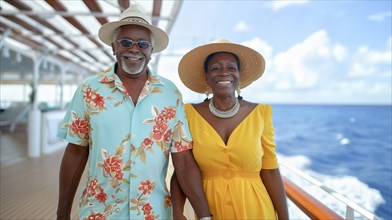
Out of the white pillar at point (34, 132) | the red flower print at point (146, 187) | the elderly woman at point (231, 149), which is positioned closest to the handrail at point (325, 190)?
the elderly woman at point (231, 149)

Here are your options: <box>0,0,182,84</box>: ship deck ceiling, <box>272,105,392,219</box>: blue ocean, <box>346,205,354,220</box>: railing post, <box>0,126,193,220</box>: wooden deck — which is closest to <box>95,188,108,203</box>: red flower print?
<box>0,0,182,84</box>: ship deck ceiling

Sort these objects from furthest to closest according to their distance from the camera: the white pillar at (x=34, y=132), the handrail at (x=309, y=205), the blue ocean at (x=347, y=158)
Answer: the blue ocean at (x=347, y=158) → the white pillar at (x=34, y=132) → the handrail at (x=309, y=205)

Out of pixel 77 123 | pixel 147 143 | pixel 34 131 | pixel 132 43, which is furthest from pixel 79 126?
pixel 34 131

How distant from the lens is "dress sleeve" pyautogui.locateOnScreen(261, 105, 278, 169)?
133cm

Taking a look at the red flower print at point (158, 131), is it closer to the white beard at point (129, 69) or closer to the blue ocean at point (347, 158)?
the white beard at point (129, 69)

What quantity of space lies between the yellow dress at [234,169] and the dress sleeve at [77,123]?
475 millimetres

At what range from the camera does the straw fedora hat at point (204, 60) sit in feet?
4.48

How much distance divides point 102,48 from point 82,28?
1553mm

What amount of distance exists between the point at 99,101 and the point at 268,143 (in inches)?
31.0

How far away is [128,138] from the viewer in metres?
1.13

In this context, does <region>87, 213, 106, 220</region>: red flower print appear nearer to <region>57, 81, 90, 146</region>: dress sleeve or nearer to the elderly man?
the elderly man

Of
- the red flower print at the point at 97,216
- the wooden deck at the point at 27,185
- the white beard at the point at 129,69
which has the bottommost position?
the wooden deck at the point at 27,185

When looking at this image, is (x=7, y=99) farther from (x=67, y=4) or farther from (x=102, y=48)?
(x=67, y=4)

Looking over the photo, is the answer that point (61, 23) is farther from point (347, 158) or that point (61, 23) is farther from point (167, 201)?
point (347, 158)
